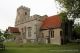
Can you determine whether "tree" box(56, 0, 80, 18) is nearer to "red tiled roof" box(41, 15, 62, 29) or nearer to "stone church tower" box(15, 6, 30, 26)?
"red tiled roof" box(41, 15, 62, 29)

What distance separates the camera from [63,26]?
54.0m

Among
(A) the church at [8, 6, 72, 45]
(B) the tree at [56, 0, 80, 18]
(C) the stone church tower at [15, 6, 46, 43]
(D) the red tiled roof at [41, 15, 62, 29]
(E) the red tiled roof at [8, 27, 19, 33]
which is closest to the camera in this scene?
(B) the tree at [56, 0, 80, 18]

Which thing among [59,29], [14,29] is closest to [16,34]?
[14,29]

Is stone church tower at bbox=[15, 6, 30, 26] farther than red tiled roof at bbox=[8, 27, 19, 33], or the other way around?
stone church tower at bbox=[15, 6, 30, 26]

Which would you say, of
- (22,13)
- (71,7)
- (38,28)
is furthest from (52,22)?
(71,7)

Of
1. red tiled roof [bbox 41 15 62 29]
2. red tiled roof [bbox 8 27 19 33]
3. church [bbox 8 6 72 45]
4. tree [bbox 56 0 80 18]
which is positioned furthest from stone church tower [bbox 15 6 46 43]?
tree [bbox 56 0 80 18]

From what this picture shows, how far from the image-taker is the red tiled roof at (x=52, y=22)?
5434cm

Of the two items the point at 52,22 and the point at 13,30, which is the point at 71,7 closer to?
the point at 52,22

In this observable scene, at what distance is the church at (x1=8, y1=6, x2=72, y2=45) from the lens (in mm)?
54188

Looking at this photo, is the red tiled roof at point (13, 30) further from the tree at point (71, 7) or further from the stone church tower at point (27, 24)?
the tree at point (71, 7)

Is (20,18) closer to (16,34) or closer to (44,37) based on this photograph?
(16,34)

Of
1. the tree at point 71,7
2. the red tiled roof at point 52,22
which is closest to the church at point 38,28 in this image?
the red tiled roof at point 52,22

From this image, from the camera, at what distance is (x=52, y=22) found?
188 feet

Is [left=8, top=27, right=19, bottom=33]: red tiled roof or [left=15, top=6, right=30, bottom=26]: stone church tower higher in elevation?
[left=15, top=6, right=30, bottom=26]: stone church tower
